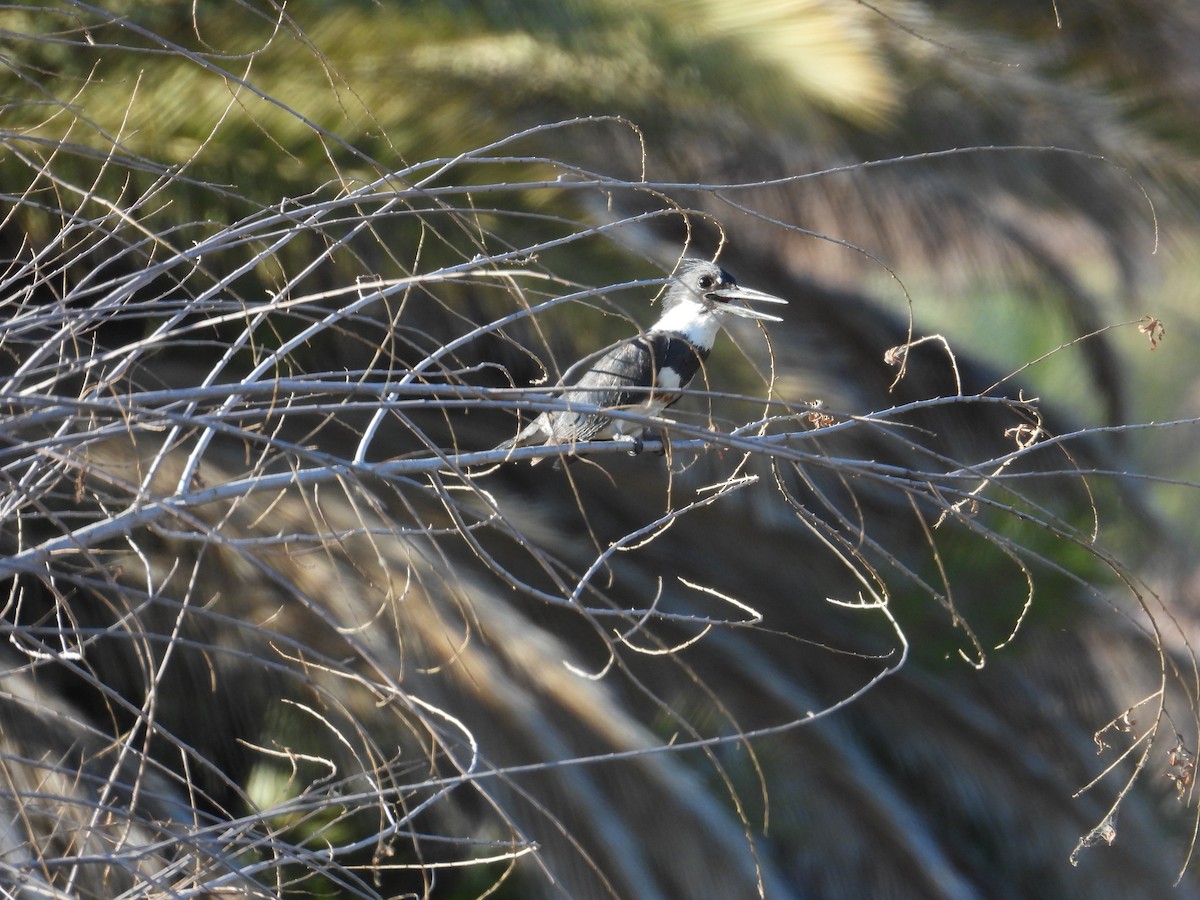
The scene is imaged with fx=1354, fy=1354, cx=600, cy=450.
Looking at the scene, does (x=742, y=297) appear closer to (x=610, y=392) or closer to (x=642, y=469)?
(x=610, y=392)

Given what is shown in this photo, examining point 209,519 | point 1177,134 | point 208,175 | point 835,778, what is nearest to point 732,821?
point 835,778


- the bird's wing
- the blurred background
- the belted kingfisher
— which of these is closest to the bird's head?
the belted kingfisher

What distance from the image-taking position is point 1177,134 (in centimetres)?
575

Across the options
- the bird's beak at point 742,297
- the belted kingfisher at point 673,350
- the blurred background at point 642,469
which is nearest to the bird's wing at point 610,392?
the belted kingfisher at point 673,350

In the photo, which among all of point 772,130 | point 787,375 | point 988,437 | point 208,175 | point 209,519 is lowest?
point 988,437

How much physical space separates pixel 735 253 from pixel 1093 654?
9.08 feet

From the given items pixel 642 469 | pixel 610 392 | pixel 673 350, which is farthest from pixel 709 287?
pixel 642 469

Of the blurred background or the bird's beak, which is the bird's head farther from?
the blurred background

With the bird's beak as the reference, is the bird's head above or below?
below

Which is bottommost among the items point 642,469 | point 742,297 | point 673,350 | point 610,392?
point 642,469

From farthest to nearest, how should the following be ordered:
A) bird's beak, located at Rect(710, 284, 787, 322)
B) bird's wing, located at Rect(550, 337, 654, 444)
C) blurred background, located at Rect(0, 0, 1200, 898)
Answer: blurred background, located at Rect(0, 0, 1200, 898), bird's wing, located at Rect(550, 337, 654, 444), bird's beak, located at Rect(710, 284, 787, 322)

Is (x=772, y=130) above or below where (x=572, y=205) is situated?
above

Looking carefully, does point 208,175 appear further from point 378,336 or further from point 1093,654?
point 1093,654

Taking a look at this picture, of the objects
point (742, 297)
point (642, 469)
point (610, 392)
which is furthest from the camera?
point (642, 469)
